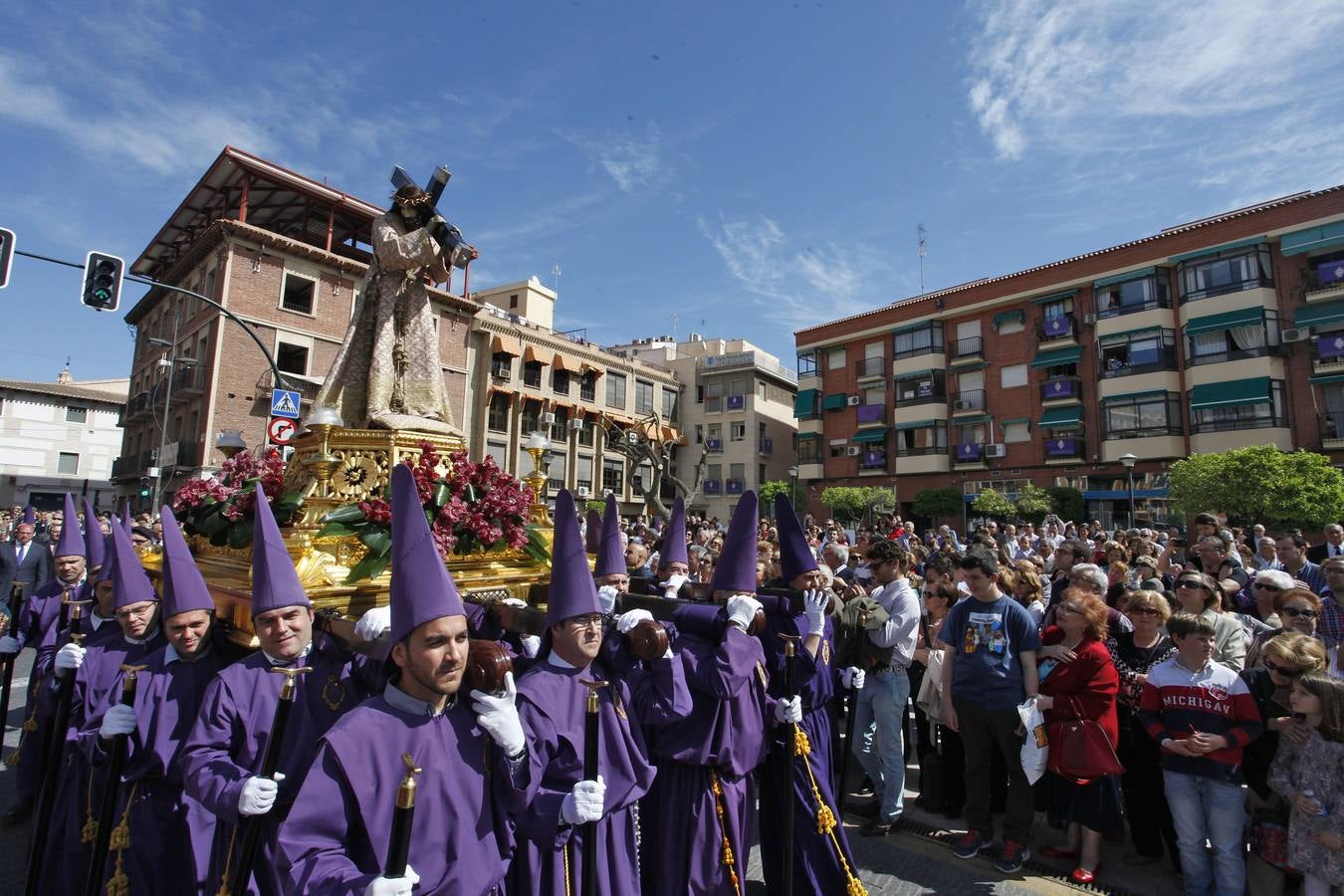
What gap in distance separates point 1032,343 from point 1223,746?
3463 centimetres

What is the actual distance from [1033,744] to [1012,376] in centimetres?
3465

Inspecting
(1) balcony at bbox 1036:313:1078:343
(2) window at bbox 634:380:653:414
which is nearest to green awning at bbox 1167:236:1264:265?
(1) balcony at bbox 1036:313:1078:343

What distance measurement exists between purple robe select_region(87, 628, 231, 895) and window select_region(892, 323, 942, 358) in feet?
129

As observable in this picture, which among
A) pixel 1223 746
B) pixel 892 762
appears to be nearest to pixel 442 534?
pixel 892 762

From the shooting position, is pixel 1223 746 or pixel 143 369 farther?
pixel 143 369

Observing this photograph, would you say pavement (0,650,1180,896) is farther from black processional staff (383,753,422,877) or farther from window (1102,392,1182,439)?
window (1102,392,1182,439)

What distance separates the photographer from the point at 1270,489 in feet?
72.1

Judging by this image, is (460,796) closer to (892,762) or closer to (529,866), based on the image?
(529,866)

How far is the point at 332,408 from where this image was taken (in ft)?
18.0

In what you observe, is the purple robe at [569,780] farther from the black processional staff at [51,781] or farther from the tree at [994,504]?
the tree at [994,504]

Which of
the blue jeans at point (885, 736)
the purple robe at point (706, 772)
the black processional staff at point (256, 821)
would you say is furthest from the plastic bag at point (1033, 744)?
the black processional staff at point (256, 821)

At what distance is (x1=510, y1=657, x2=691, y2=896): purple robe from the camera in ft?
10.00

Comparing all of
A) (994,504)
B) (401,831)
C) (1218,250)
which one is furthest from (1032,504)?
(401,831)

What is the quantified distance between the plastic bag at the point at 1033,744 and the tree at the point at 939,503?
107 ft
